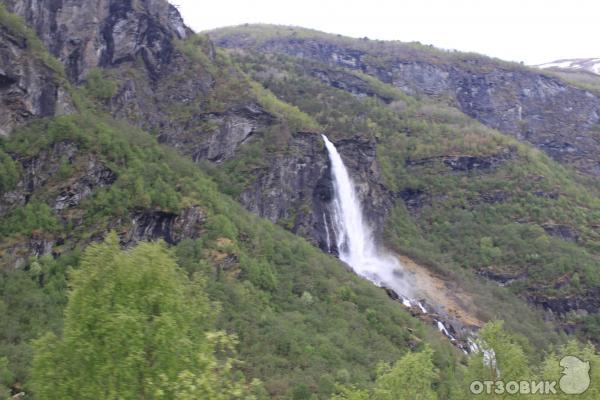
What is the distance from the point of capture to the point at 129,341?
1423 centimetres

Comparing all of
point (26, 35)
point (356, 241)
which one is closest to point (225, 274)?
point (26, 35)

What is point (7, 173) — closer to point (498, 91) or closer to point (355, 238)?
point (355, 238)

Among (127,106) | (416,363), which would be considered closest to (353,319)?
(416,363)

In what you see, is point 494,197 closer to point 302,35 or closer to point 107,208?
point 107,208

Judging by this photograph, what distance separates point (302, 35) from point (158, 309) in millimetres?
189106

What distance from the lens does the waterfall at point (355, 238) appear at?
2844 inches

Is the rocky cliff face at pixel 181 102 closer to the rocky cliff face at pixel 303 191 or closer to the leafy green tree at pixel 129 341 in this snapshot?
the rocky cliff face at pixel 303 191

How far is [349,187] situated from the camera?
81000 mm

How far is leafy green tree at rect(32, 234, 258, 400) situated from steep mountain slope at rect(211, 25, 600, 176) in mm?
127821

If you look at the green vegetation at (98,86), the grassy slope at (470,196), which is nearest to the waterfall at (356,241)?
the grassy slope at (470,196)

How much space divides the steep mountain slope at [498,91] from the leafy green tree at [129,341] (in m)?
128

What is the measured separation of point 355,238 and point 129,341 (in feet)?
214

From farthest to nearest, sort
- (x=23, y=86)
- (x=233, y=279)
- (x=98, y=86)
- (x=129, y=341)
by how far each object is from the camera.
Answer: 1. (x=98, y=86)
2. (x=23, y=86)
3. (x=233, y=279)
4. (x=129, y=341)

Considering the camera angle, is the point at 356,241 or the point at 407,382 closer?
the point at 407,382
